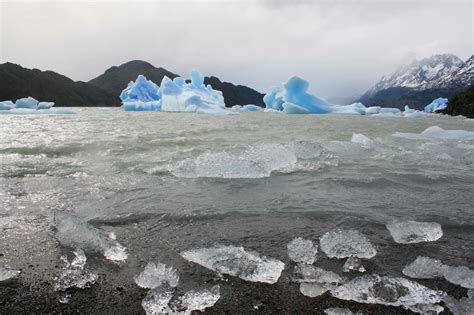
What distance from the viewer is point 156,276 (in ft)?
6.72

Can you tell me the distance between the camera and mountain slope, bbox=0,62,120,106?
281ft

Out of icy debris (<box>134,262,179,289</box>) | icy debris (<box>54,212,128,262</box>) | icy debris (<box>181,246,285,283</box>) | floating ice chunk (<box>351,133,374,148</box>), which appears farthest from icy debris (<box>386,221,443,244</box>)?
floating ice chunk (<box>351,133,374,148</box>)

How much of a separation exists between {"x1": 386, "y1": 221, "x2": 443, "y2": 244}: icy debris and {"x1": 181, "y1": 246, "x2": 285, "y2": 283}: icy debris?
1.06m

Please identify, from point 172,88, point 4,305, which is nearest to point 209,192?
point 4,305

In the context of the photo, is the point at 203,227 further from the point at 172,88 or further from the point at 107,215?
the point at 172,88

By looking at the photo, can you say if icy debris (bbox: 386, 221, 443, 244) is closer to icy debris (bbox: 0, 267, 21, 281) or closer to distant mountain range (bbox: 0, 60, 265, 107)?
icy debris (bbox: 0, 267, 21, 281)

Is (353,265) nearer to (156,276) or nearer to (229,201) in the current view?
(156,276)

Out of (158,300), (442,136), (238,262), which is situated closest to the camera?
(158,300)

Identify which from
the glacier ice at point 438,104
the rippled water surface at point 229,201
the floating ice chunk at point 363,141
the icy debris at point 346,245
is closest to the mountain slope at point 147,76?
the glacier ice at point 438,104

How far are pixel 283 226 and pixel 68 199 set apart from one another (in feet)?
7.26

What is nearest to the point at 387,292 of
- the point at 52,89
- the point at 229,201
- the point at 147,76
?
the point at 229,201

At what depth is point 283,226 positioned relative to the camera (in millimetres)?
2941

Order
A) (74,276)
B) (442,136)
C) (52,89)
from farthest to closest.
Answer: (52,89), (442,136), (74,276)

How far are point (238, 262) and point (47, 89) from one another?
10837 cm
